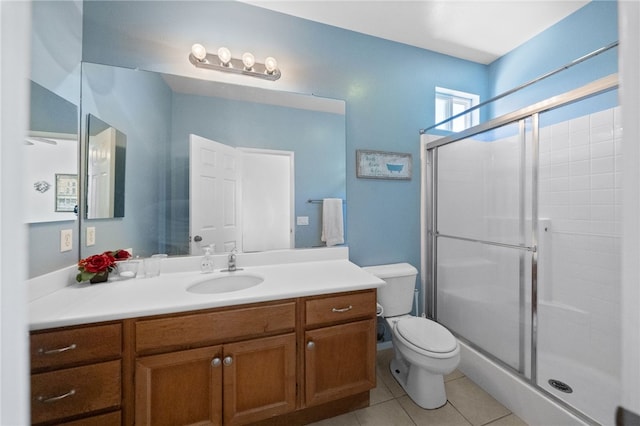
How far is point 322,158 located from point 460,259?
55.2 inches

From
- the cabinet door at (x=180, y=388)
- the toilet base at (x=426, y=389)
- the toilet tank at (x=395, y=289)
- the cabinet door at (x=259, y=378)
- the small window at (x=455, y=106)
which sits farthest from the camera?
the small window at (x=455, y=106)

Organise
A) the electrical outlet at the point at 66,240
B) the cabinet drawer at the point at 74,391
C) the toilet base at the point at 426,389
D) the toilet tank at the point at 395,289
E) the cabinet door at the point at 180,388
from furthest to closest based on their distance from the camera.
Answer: the toilet tank at the point at 395,289
the toilet base at the point at 426,389
the electrical outlet at the point at 66,240
the cabinet door at the point at 180,388
the cabinet drawer at the point at 74,391

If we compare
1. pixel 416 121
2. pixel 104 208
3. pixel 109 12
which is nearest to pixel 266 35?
pixel 109 12

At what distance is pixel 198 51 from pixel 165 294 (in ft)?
4.77

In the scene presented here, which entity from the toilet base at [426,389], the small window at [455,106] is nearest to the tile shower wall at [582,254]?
the toilet base at [426,389]

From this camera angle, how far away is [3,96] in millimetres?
254

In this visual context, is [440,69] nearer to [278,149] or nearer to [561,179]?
[561,179]

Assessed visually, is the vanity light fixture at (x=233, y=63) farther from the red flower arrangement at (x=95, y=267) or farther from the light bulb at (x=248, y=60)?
the red flower arrangement at (x=95, y=267)

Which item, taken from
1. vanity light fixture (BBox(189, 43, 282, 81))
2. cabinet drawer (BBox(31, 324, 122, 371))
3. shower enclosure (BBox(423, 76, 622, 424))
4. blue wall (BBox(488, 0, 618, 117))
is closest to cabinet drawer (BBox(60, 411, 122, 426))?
cabinet drawer (BBox(31, 324, 122, 371))

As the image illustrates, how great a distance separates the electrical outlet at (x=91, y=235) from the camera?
4.60ft

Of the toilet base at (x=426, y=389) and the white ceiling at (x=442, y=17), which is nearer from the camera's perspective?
the toilet base at (x=426, y=389)

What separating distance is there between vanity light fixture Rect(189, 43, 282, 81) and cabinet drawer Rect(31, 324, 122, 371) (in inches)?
61.2

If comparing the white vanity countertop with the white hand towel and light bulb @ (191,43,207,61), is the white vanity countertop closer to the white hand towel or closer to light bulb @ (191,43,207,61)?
the white hand towel

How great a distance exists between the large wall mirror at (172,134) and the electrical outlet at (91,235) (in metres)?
0.01
